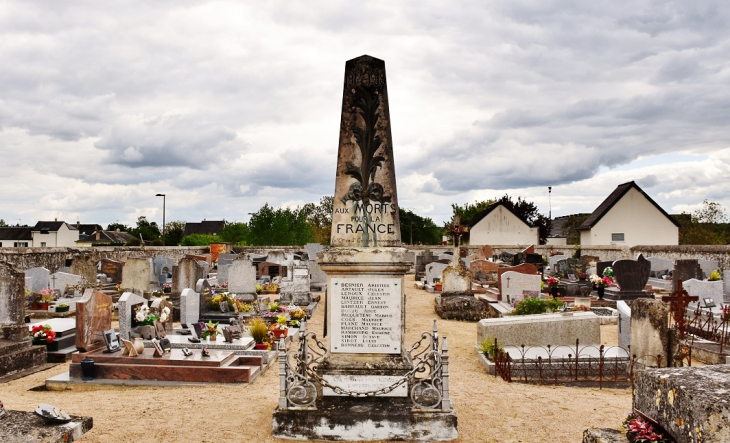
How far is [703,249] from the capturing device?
86.0ft

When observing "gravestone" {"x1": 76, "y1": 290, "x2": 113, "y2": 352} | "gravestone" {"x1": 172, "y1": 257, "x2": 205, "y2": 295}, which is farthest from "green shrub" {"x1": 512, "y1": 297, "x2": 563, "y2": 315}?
"gravestone" {"x1": 172, "y1": 257, "x2": 205, "y2": 295}

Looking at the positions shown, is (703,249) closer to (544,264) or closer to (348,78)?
(544,264)

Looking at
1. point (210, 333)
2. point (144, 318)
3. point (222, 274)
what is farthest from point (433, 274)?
point (144, 318)

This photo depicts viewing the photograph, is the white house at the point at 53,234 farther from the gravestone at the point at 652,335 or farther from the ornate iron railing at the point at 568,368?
the gravestone at the point at 652,335

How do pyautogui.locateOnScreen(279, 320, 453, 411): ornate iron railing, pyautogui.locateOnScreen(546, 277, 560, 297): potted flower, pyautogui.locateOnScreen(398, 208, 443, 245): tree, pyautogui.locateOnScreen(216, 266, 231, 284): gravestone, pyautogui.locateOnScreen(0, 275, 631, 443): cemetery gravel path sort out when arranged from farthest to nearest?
pyautogui.locateOnScreen(398, 208, 443, 245): tree → pyautogui.locateOnScreen(216, 266, 231, 284): gravestone → pyautogui.locateOnScreen(546, 277, 560, 297): potted flower → pyautogui.locateOnScreen(0, 275, 631, 443): cemetery gravel path → pyautogui.locateOnScreen(279, 320, 453, 411): ornate iron railing

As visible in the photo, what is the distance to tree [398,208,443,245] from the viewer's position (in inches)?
2625

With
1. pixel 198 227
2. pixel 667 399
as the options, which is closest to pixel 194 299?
pixel 667 399

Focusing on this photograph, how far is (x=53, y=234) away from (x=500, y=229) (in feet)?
200

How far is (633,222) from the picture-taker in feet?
129

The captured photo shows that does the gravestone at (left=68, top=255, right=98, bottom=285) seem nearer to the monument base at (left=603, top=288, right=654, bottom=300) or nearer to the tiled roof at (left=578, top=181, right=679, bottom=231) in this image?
the monument base at (left=603, top=288, right=654, bottom=300)

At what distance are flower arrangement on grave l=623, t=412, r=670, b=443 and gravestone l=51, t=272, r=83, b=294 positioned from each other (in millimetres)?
20517

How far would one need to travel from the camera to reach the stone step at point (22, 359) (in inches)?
396

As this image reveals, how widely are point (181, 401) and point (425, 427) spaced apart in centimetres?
375

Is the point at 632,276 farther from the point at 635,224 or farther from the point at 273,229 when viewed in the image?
the point at 273,229
